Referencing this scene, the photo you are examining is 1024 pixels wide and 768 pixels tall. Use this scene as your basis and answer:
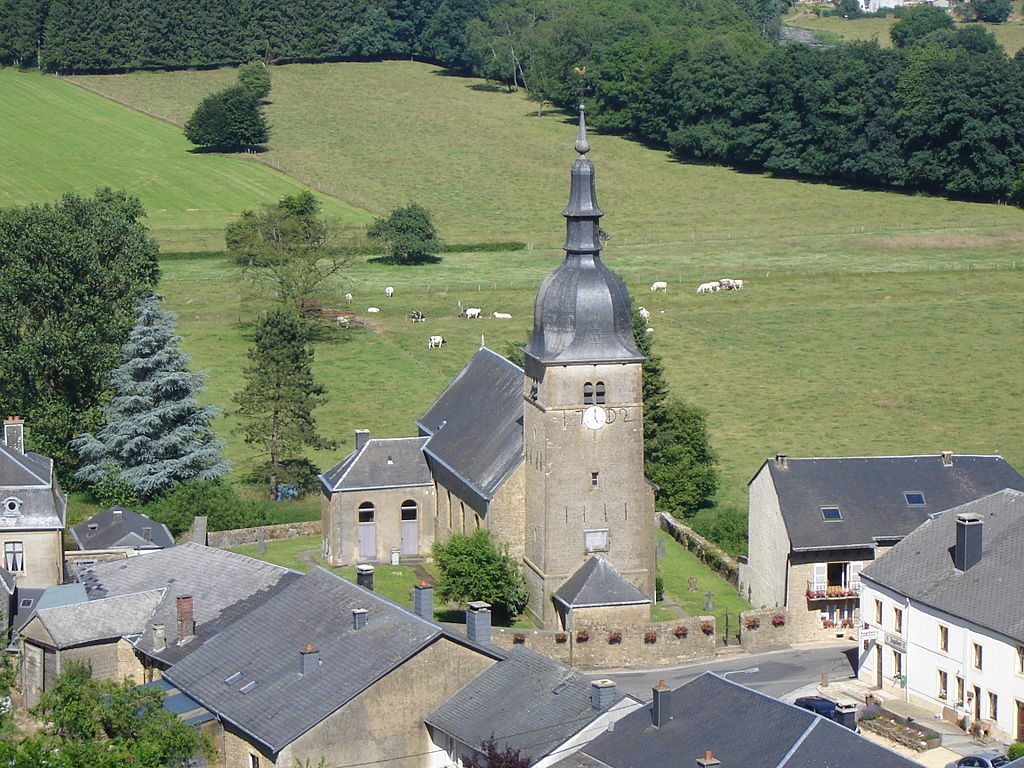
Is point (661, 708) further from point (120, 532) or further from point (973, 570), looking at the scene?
point (120, 532)

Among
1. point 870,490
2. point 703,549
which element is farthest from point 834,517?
point 703,549

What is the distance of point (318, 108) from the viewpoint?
161 m

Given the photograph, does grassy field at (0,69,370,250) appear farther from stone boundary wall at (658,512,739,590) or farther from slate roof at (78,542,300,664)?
slate roof at (78,542,300,664)

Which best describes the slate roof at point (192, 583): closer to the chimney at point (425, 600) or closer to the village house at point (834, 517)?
the chimney at point (425, 600)

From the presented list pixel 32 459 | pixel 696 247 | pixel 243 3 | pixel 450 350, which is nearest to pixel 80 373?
pixel 32 459

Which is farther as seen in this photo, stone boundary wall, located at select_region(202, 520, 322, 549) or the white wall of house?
stone boundary wall, located at select_region(202, 520, 322, 549)

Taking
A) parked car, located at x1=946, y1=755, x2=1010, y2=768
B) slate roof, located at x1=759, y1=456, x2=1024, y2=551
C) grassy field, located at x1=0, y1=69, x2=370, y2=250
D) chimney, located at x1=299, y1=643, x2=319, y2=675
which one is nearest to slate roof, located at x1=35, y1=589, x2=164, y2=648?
chimney, located at x1=299, y1=643, x2=319, y2=675

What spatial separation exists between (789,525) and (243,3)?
418 feet

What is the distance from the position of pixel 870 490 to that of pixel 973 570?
874 centimetres

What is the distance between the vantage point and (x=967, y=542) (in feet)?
160

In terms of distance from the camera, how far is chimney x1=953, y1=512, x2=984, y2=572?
48875mm

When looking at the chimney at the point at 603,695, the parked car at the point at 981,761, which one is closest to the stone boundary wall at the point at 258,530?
the chimney at the point at 603,695

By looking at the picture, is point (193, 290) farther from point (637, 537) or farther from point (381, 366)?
point (637, 537)

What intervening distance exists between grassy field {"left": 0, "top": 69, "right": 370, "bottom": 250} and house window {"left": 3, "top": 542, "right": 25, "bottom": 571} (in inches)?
2558
